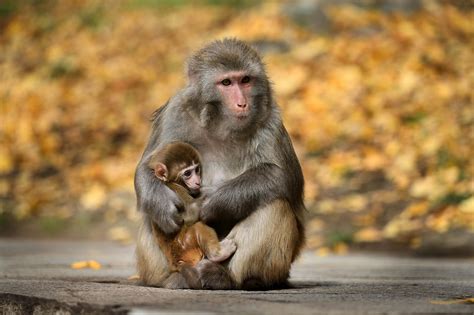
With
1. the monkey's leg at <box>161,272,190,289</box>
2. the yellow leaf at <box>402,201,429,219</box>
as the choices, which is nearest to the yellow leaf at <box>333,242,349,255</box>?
the yellow leaf at <box>402,201,429,219</box>

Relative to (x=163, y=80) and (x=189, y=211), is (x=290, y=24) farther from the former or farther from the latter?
(x=189, y=211)

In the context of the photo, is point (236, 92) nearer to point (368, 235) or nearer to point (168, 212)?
point (168, 212)

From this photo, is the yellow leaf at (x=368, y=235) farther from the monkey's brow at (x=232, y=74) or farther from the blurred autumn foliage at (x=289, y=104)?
the monkey's brow at (x=232, y=74)

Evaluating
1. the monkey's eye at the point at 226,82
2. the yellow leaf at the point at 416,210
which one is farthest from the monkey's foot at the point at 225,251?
the yellow leaf at the point at 416,210

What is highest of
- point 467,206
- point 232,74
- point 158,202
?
point 467,206

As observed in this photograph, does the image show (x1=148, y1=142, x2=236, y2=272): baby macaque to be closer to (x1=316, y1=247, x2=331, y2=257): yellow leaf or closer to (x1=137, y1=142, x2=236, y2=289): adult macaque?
(x1=137, y1=142, x2=236, y2=289): adult macaque

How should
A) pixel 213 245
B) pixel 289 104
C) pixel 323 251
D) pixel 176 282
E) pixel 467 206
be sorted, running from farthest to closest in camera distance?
1. pixel 289 104
2. pixel 467 206
3. pixel 323 251
4. pixel 176 282
5. pixel 213 245

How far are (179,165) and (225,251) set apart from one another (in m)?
0.61

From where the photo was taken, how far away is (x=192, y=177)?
5988 mm

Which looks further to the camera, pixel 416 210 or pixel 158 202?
pixel 416 210

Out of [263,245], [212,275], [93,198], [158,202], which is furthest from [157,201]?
[93,198]

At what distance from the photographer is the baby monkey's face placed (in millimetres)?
5965

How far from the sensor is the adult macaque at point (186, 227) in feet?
19.1

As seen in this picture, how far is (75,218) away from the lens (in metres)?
12.8
